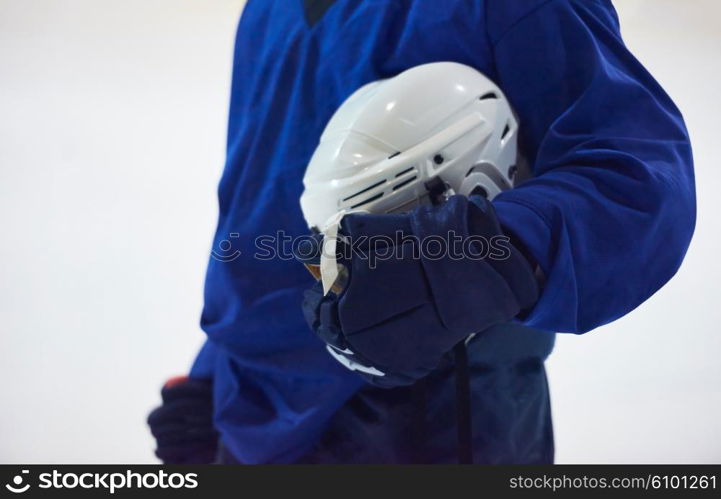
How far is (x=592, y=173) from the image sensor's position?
1.84 ft

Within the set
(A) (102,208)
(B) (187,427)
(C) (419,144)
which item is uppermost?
(C) (419,144)

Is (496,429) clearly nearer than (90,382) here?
Yes

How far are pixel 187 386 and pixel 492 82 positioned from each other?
531 millimetres

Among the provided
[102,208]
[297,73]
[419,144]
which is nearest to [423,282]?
[419,144]

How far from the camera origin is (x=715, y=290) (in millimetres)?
920

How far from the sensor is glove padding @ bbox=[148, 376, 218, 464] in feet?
3.05

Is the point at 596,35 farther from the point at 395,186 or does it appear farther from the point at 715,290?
the point at 715,290

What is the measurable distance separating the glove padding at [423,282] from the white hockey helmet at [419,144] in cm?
9

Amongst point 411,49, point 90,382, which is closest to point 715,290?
point 411,49

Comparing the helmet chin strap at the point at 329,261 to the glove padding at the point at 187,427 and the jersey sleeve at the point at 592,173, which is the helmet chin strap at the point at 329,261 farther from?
the glove padding at the point at 187,427

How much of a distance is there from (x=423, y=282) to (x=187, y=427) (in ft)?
1.68
